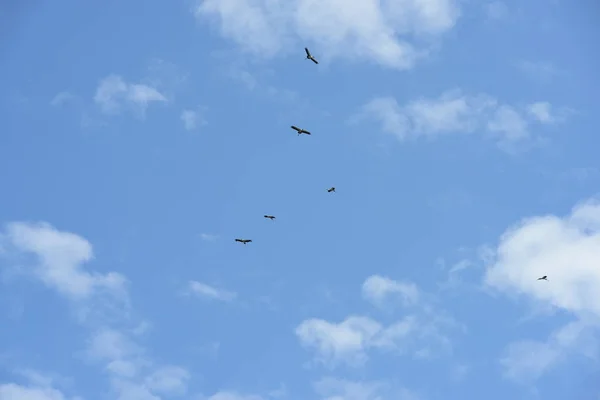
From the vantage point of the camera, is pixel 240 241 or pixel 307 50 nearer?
pixel 307 50

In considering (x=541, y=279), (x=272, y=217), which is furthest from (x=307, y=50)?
(x=541, y=279)

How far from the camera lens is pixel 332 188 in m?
166

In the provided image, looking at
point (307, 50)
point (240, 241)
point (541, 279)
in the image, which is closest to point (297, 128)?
point (307, 50)

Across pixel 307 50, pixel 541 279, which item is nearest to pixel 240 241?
pixel 307 50

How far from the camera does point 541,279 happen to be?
176625 mm

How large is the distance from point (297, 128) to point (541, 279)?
45.3m

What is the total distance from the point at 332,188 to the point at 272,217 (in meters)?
10.6

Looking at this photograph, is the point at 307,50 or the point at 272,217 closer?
the point at 307,50

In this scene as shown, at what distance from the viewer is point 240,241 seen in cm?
17150

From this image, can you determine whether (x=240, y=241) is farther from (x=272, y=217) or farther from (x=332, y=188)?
(x=332, y=188)

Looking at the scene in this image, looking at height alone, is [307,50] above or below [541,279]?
above

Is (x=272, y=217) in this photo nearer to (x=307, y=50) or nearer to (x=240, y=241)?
(x=240, y=241)

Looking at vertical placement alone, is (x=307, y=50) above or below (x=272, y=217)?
above

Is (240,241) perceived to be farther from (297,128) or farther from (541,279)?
(541,279)
